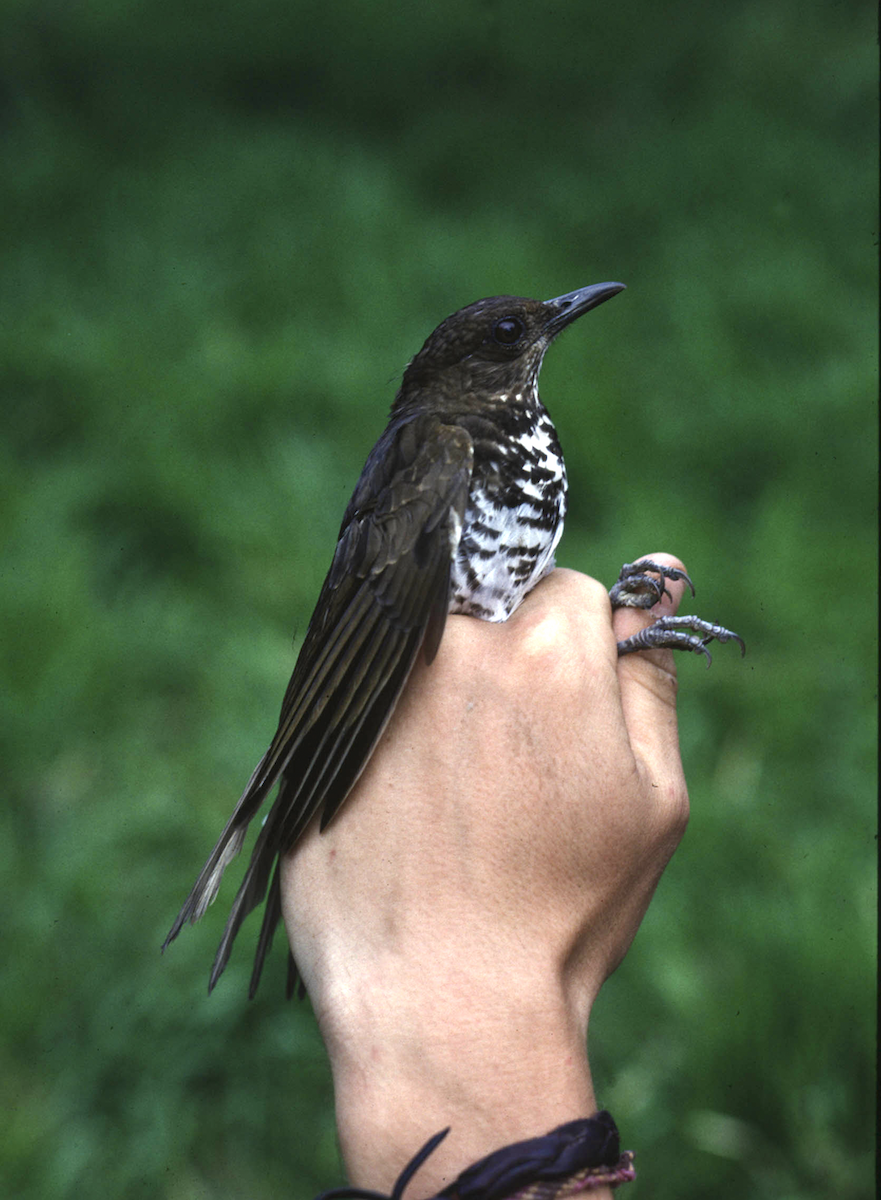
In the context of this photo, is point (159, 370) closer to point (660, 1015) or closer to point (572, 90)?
point (572, 90)

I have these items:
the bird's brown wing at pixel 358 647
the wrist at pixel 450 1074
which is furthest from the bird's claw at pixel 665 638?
the wrist at pixel 450 1074

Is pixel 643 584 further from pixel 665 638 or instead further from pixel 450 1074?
pixel 450 1074

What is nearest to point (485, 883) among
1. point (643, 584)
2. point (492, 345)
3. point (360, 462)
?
point (643, 584)

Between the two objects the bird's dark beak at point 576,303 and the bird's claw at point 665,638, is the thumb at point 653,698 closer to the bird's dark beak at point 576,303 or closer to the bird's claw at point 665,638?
the bird's claw at point 665,638

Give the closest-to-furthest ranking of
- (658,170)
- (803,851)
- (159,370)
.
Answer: (803,851), (159,370), (658,170)

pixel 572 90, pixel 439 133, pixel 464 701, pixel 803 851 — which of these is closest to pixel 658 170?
pixel 572 90
